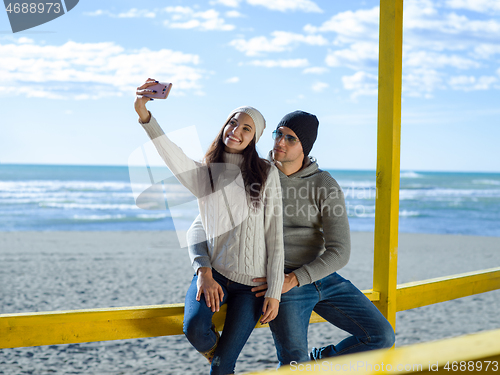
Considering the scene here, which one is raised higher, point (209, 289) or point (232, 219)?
point (232, 219)

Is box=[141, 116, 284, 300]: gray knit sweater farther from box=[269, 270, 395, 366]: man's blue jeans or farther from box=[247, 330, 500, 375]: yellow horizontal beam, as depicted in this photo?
box=[247, 330, 500, 375]: yellow horizontal beam

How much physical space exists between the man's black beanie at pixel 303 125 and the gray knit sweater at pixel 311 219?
120 mm

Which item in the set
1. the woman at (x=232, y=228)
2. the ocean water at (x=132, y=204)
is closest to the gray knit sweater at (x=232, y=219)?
the woman at (x=232, y=228)

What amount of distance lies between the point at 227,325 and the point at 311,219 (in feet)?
1.90

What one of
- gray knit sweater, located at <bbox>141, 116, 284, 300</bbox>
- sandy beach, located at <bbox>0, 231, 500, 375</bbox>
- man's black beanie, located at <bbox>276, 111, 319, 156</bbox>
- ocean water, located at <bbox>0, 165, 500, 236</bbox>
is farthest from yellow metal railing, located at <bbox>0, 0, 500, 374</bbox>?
ocean water, located at <bbox>0, 165, 500, 236</bbox>

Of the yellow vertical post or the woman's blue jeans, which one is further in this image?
the yellow vertical post

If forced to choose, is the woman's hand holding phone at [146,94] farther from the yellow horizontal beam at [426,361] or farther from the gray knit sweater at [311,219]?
the yellow horizontal beam at [426,361]

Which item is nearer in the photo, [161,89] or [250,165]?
[161,89]

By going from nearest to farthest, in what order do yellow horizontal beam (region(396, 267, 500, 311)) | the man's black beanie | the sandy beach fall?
the man's black beanie < yellow horizontal beam (region(396, 267, 500, 311)) < the sandy beach

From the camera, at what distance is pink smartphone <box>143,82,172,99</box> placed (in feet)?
5.30

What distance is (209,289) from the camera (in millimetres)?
1662
